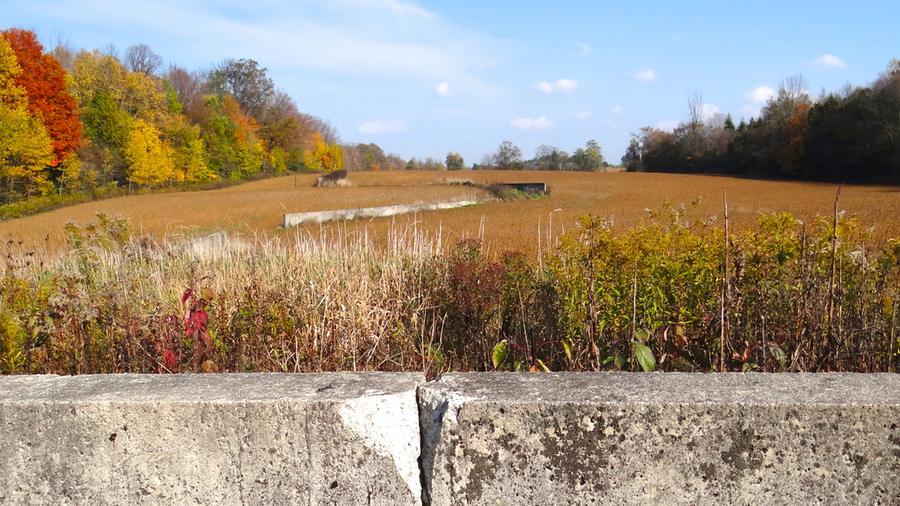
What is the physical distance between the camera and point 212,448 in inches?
77.8

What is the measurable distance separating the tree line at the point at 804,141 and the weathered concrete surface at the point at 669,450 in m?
51.4

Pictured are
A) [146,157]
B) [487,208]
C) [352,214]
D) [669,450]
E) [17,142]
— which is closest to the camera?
[669,450]

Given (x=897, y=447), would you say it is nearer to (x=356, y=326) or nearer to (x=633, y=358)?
(x=633, y=358)

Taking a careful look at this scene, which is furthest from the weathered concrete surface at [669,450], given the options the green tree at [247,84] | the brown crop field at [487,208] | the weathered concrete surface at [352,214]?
the green tree at [247,84]

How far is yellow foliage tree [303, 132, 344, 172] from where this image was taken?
100 m

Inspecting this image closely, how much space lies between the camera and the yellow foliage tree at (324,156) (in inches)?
3944

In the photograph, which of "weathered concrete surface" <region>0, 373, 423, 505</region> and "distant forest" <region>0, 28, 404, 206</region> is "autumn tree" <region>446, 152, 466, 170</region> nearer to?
"distant forest" <region>0, 28, 404, 206</region>

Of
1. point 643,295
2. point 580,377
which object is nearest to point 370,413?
point 580,377

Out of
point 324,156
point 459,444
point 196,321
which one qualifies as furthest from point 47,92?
point 324,156

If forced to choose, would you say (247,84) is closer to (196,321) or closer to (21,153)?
(21,153)

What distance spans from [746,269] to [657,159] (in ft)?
271

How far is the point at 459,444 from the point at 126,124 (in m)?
60.7

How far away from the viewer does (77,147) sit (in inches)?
1970

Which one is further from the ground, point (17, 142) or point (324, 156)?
point (324, 156)
